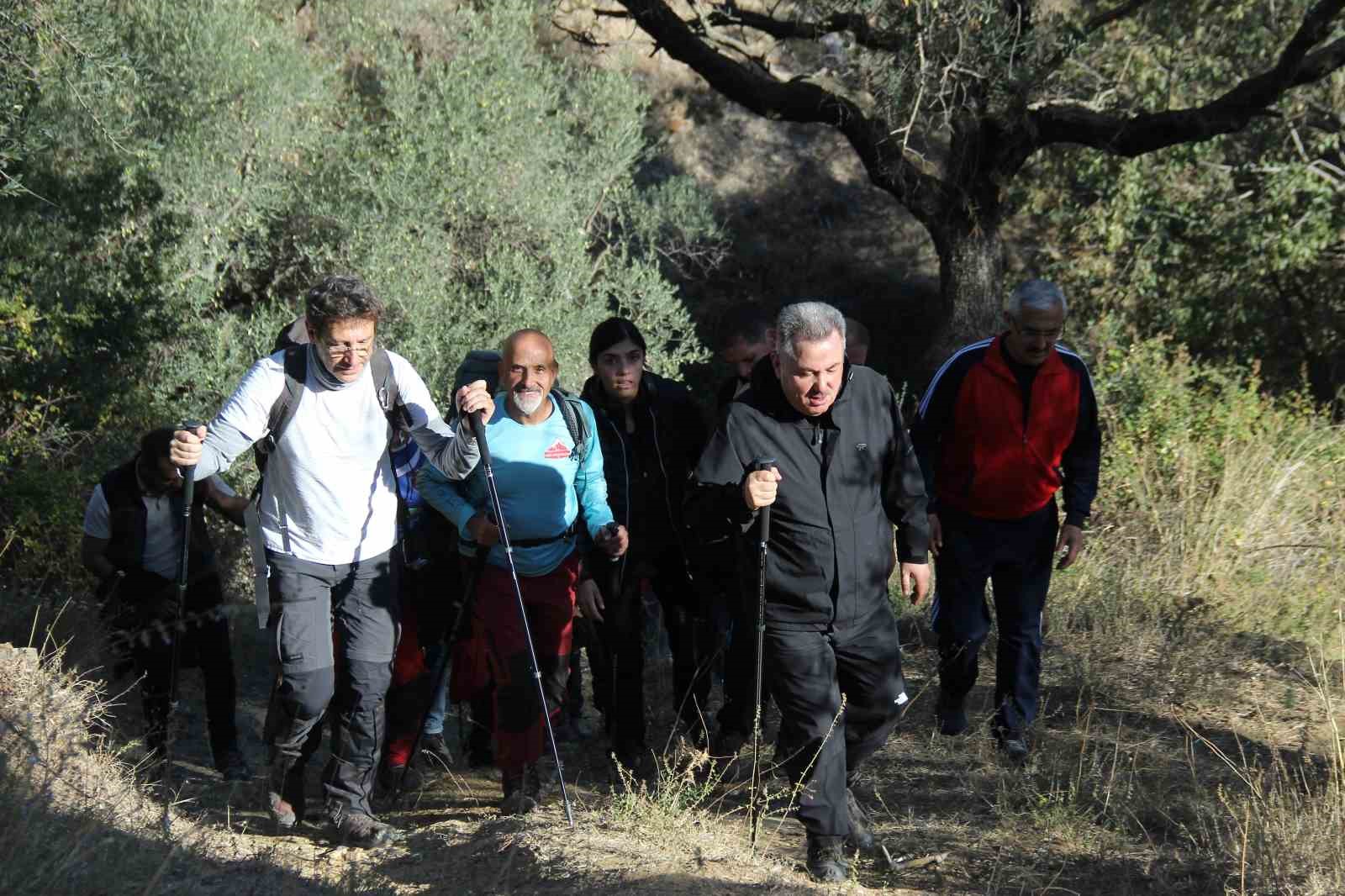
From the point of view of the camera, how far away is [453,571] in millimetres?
6121

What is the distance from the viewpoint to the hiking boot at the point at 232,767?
6.52 m

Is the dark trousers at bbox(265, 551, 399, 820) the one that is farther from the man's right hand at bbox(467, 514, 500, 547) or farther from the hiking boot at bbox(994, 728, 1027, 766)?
the hiking boot at bbox(994, 728, 1027, 766)

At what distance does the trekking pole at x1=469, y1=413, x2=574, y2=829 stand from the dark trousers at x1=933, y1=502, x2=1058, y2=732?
6.15ft

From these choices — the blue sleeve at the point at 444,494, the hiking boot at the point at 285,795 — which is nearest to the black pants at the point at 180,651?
the hiking boot at the point at 285,795

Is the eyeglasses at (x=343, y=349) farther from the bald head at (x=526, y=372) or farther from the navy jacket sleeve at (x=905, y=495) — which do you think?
the navy jacket sleeve at (x=905, y=495)

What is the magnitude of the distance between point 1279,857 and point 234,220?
39.4ft

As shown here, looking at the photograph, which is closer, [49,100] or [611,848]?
[611,848]

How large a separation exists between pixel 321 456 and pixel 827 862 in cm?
234

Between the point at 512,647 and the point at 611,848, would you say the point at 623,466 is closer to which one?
the point at 512,647

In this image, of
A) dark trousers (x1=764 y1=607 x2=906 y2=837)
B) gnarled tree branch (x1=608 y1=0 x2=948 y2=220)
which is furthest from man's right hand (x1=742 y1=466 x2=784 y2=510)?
gnarled tree branch (x1=608 y1=0 x2=948 y2=220)

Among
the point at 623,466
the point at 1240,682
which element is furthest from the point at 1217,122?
the point at 623,466

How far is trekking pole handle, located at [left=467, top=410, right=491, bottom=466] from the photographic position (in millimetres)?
5070

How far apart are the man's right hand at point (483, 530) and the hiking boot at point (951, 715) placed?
2.26m

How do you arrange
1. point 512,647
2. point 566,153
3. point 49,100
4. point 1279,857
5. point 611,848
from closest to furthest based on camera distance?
point 1279,857 < point 611,848 < point 512,647 < point 49,100 < point 566,153
